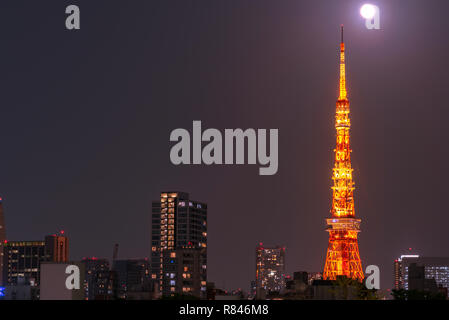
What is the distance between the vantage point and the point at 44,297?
147 m
